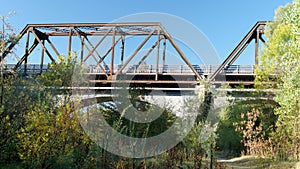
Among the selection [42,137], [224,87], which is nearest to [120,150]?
[42,137]

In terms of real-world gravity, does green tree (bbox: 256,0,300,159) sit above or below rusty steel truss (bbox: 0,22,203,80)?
below

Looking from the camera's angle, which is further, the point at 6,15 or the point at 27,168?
the point at 6,15

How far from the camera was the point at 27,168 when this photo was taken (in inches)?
261

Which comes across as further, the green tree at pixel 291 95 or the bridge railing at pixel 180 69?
the bridge railing at pixel 180 69

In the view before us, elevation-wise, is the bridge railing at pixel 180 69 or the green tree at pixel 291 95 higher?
the bridge railing at pixel 180 69

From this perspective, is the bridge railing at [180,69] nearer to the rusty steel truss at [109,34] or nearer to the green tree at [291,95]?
the rusty steel truss at [109,34]

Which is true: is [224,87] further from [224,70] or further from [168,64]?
[168,64]

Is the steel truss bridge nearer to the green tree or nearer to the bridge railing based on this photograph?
the bridge railing

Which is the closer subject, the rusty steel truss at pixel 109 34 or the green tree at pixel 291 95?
the green tree at pixel 291 95

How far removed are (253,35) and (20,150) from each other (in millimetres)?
23055

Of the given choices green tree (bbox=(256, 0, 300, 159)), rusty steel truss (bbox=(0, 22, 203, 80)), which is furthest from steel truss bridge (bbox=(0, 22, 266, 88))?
green tree (bbox=(256, 0, 300, 159))

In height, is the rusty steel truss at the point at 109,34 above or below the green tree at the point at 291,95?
above

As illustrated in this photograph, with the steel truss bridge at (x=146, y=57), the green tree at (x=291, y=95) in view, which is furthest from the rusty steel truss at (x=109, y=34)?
the green tree at (x=291, y=95)

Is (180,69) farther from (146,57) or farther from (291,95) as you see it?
(291,95)
